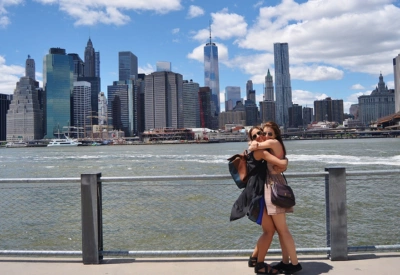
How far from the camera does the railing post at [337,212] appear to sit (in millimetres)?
5129

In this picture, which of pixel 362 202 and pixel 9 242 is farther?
pixel 362 202

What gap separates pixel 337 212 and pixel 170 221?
6427 millimetres

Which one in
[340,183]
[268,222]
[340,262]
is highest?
[340,183]

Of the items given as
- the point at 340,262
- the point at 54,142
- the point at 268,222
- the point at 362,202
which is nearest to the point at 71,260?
the point at 268,222

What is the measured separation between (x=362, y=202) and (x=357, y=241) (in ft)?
15.0

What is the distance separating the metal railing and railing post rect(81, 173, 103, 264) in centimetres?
1

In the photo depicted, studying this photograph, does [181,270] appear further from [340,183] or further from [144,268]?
[340,183]

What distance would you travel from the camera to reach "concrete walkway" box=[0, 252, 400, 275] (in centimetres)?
476

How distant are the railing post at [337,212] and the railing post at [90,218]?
2961 millimetres

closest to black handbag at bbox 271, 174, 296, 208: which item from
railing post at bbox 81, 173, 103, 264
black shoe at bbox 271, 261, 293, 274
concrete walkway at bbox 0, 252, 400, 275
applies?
black shoe at bbox 271, 261, 293, 274

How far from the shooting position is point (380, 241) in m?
9.95

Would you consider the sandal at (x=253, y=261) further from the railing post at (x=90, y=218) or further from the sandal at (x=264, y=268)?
the railing post at (x=90, y=218)

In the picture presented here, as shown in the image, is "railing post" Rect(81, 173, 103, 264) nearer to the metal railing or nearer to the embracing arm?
the metal railing

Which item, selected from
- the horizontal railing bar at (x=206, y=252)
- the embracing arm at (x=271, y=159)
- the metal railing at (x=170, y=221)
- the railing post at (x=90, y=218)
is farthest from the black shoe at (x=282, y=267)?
the railing post at (x=90, y=218)
